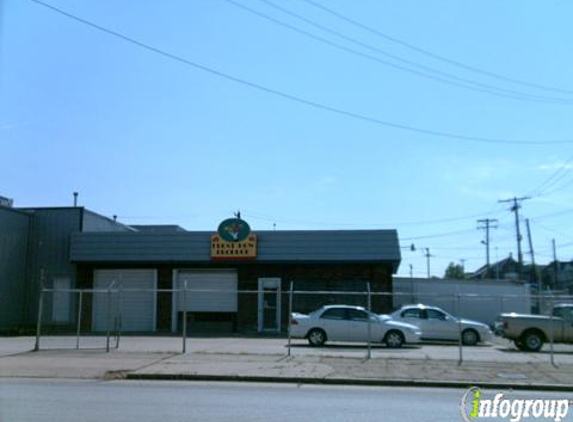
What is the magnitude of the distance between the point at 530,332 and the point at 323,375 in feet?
39.6

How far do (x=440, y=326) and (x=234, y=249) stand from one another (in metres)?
10.3

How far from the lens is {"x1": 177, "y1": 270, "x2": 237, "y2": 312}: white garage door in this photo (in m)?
32.0

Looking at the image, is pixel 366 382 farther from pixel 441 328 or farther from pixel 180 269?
pixel 180 269

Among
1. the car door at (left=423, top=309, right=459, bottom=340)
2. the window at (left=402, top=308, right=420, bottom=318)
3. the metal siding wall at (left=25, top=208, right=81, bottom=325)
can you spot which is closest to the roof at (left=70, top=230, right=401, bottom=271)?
the metal siding wall at (left=25, top=208, right=81, bottom=325)

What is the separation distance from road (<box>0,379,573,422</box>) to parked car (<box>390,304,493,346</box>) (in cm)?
1240

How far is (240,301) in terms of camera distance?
1249 inches

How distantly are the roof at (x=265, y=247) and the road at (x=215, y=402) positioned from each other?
17.0 metres

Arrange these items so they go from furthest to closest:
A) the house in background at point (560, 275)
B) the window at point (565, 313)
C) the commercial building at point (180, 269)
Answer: the house in background at point (560, 275)
the commercial building at point (180, 269)
the window at point (565, 313)

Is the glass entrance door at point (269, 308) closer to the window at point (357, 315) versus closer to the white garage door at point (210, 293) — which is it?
the white garage door at point (210, 293)

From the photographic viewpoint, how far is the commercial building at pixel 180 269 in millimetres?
31188

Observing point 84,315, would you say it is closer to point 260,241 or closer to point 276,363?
point 260,241

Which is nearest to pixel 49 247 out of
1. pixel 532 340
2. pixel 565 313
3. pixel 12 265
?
pixel 12 265

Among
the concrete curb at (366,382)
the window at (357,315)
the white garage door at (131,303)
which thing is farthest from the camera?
the white garage door at (131,303)

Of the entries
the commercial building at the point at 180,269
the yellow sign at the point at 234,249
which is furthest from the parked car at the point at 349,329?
the yellow sign at the point at 234,249
